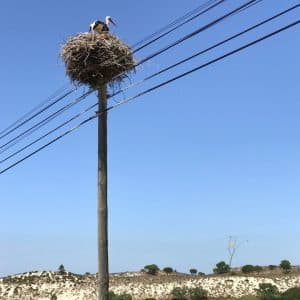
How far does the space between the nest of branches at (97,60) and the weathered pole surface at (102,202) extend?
59 centimetres

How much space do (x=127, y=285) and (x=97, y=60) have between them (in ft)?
146

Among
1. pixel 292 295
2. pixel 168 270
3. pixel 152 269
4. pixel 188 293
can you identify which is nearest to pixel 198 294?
pixel 188 293

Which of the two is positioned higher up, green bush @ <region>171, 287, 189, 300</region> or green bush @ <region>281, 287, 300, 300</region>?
green bush @ <region>171, 287, 189, 300</region>

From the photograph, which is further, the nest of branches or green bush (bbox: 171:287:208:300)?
green bush (bbox: 171:287:208:300)

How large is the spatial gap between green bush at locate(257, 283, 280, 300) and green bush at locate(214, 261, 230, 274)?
43.6ft

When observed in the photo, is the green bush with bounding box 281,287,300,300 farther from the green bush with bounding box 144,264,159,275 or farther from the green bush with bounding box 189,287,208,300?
the green bush with bounding box 144,264,159,275

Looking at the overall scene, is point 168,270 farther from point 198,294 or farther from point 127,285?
point 198,294

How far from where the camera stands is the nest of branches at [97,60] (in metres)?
16.1

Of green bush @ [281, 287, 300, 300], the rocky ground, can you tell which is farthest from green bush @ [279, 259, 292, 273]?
green bush @ [281, 287, 300, 300]

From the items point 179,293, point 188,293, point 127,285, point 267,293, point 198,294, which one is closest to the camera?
point 267,293

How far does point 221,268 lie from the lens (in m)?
67.2

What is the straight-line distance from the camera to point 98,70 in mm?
16078

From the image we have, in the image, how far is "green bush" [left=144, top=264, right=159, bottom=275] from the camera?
65.9 metres

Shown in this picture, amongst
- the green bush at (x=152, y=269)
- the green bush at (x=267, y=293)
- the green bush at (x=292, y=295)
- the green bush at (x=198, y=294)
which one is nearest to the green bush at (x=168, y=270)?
the green bush at (x=152, y=269)
